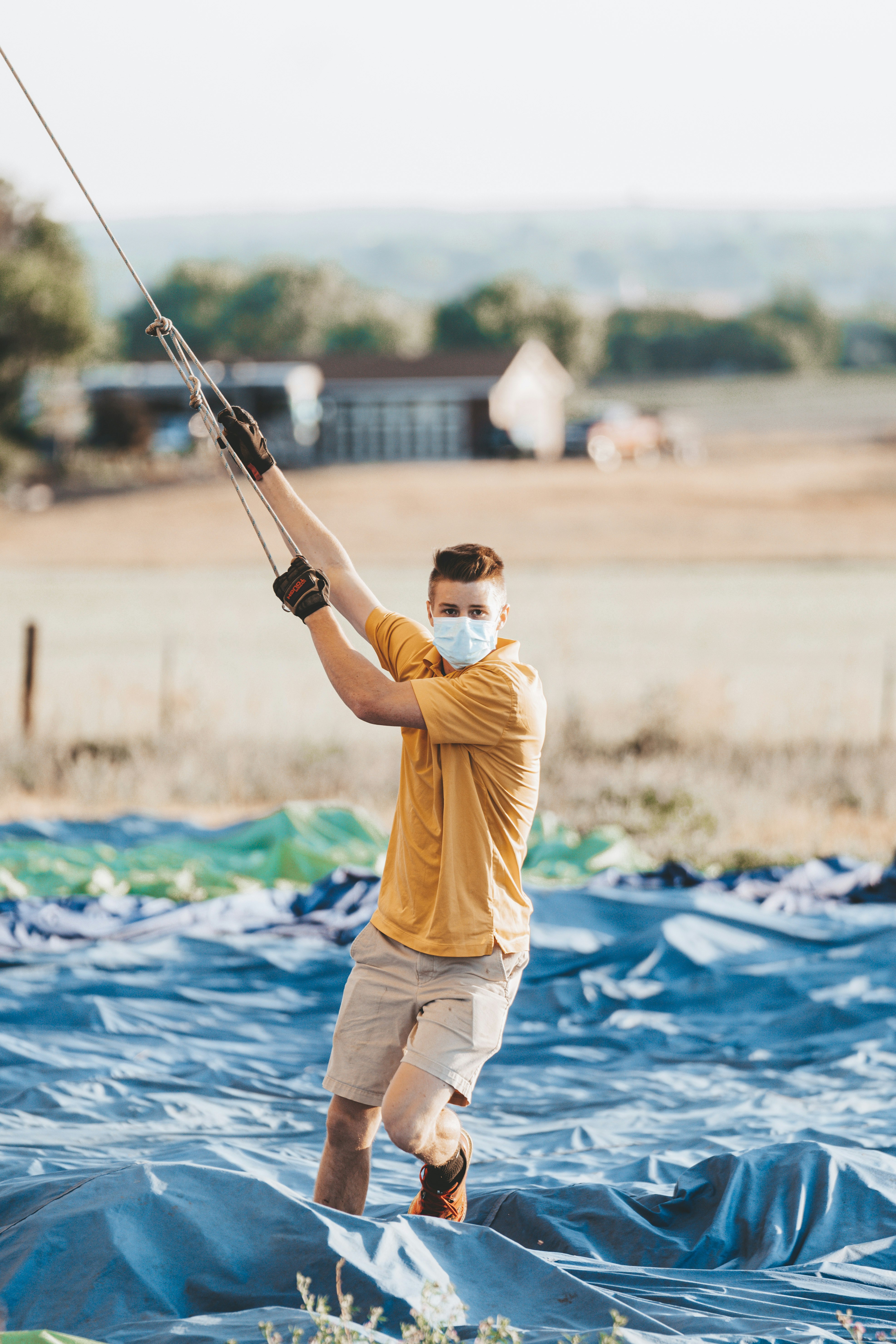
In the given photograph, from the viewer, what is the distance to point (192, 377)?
4180 millimetres

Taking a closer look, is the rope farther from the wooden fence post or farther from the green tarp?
the wooden fence post

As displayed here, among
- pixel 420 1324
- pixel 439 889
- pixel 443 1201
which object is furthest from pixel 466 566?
pixel 420 1324

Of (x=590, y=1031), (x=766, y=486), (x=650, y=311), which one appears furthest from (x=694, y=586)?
(x=650, y=311)

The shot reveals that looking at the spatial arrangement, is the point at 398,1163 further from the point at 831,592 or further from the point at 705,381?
the point at 705,381

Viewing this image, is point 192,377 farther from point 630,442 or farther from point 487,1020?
point 630,442

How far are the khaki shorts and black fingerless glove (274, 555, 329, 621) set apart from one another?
2.63 ft

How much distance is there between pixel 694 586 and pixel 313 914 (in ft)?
95.3

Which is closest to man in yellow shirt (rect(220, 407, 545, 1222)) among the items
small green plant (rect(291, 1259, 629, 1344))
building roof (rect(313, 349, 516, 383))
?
small green plant (rect(291, 1259, 629, 1344))

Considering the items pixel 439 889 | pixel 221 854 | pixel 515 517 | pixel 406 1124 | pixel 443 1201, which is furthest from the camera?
pixel 515 517

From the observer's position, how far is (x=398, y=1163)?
194 inches

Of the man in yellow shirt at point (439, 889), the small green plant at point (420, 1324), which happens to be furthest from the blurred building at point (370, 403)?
the small green plant at point (420, 1324)

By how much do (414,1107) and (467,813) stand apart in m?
0.69

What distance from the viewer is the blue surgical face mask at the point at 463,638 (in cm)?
379

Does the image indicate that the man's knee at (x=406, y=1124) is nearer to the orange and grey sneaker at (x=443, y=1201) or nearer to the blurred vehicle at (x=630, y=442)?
the orange and grey sneaker at (x=443, y=1201)
